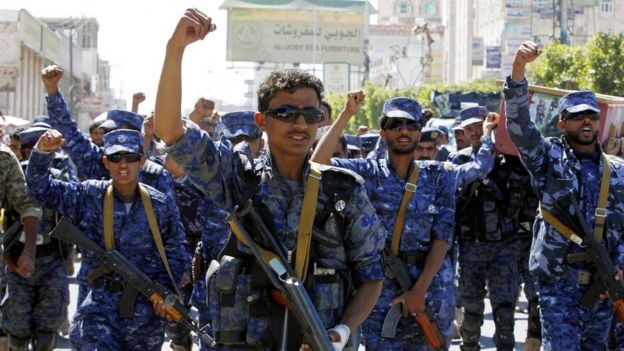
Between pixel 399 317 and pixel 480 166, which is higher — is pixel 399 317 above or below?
below

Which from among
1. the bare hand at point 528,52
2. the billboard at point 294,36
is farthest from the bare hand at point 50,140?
the billboard at point 294,36

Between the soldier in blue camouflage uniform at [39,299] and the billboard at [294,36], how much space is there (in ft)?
246

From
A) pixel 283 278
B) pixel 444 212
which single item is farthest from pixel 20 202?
pixel 283 278

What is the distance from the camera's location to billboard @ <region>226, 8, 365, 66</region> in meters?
86.1

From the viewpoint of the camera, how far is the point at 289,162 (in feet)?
15.4

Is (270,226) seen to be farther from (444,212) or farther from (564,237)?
(564,237)

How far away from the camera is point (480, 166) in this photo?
934 cm

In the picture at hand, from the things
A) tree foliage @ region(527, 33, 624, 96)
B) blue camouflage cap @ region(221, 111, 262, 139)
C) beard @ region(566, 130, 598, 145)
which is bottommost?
beard @ region(566, 130, 598, 145)

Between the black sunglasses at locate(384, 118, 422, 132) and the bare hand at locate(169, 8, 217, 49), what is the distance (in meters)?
3.33

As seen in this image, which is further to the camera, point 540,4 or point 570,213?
point 540,4

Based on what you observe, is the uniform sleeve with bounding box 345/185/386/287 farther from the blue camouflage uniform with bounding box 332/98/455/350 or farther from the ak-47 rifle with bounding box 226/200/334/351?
the blue camouflage uniform with bounding box 332/98/455/350

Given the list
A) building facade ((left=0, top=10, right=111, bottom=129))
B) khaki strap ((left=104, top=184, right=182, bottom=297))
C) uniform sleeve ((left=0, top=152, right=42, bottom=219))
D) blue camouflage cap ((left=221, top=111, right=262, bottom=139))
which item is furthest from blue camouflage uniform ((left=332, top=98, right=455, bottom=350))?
building facade ((left=0, top=10, right=111, bottom=129))

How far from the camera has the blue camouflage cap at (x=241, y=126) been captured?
8086 millimetres

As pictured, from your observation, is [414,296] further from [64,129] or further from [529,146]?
[64,129]
